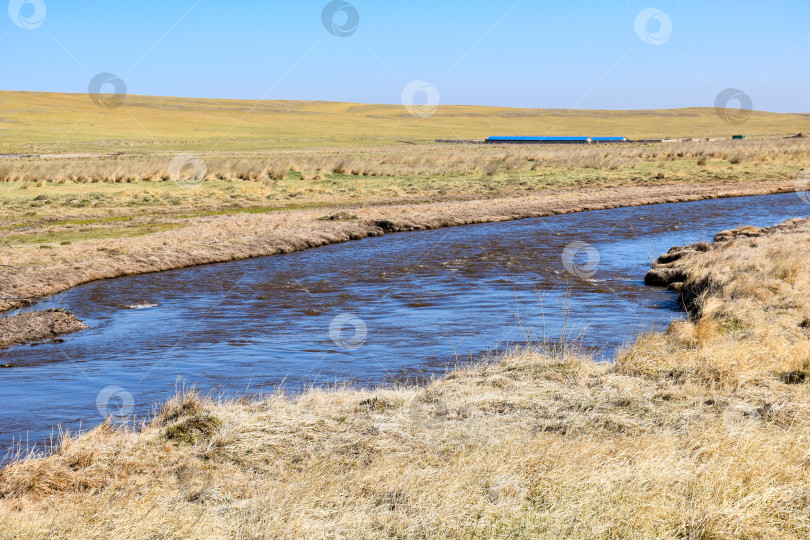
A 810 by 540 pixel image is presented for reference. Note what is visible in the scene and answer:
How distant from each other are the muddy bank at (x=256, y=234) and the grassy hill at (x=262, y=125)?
159 ft

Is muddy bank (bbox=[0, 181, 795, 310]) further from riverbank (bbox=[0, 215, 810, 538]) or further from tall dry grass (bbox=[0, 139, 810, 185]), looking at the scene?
tall dry grass (bbox=[0, 139, 810, 185])

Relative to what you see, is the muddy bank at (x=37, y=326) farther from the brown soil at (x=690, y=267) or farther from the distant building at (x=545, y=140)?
the distant building at (x=545, y=140)

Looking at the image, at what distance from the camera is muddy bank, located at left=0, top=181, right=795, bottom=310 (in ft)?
56.4

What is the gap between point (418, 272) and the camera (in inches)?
743

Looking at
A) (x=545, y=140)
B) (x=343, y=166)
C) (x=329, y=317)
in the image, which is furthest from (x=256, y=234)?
(x=545, y=140)

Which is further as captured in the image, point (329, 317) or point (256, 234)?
point (256, 234)

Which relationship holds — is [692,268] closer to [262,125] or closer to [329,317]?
[329,317]

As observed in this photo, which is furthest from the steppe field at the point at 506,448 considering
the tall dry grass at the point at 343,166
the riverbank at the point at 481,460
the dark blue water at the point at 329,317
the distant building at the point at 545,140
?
the distant building at the point at 545,140

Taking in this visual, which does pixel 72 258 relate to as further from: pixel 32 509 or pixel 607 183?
pixel 607 183

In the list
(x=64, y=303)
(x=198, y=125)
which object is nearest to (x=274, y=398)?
(x=64, y=303)

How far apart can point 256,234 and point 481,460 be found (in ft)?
56.9

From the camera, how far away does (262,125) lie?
437 feet

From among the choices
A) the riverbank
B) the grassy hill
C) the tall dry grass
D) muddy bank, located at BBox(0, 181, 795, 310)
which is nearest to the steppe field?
the riverbank

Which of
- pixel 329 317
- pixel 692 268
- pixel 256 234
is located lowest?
pixel 329 317
